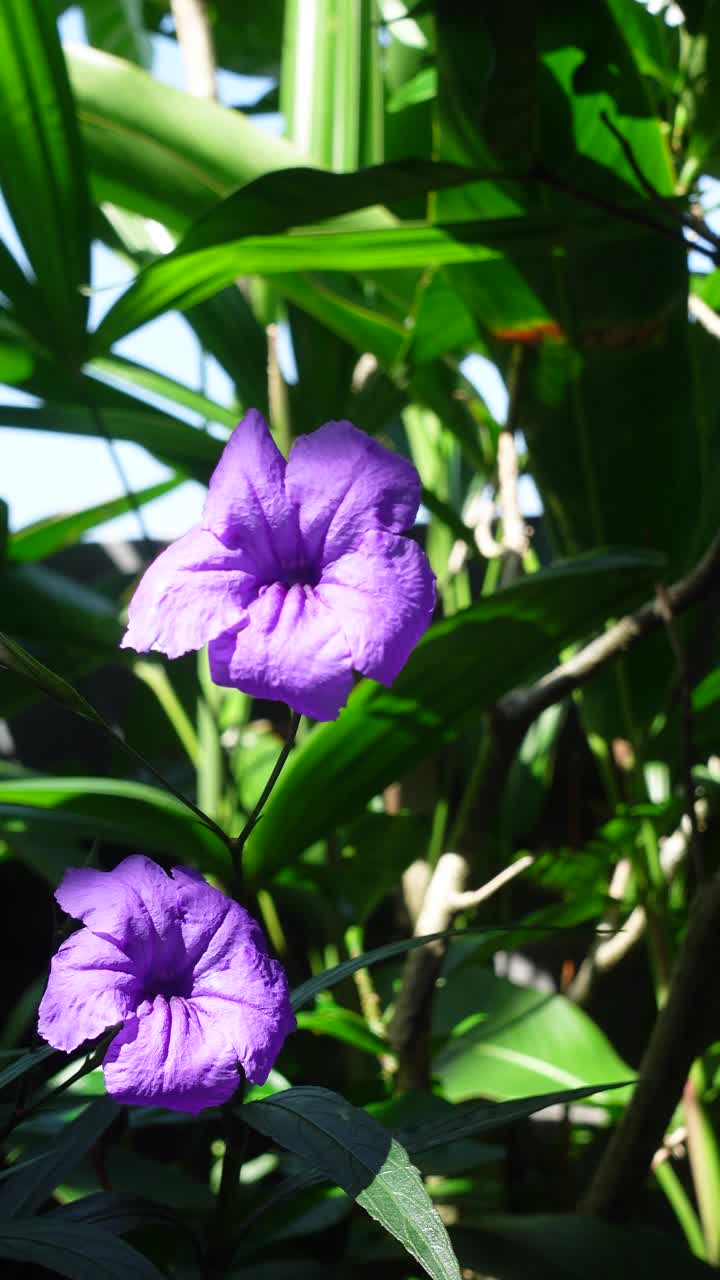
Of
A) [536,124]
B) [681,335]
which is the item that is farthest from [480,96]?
[681,335]

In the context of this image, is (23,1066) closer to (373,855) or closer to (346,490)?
(346,490)

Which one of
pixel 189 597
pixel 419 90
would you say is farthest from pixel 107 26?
pixel 189 597

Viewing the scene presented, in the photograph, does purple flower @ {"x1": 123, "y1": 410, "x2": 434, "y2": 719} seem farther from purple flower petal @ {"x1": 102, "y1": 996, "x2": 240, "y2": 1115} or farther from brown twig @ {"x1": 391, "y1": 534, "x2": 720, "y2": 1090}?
brown twig @ {"x1": 391, "y1": 534, "x2": 720, "y2": 1090}

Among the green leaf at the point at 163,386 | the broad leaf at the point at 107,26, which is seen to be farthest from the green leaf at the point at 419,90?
the broad leaf at the point at 107,26

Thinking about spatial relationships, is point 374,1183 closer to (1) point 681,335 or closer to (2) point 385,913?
(1) point 681,335

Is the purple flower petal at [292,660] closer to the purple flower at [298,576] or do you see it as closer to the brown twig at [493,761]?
the purple flower at [298,576]
